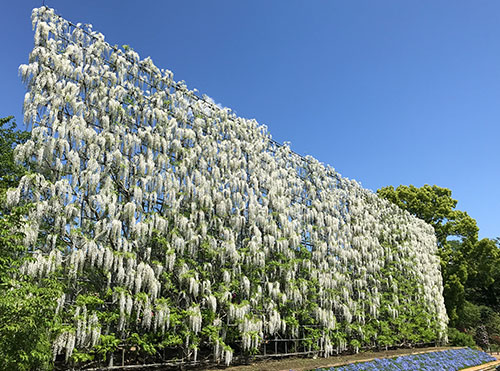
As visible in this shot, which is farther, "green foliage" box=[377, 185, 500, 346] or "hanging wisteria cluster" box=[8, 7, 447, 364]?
"green foliage" box=[377, 185, 500, 346]

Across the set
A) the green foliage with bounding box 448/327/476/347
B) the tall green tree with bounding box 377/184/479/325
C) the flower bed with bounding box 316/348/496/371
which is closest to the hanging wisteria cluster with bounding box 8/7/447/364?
the flower bed with bounding box 316/348/496/371

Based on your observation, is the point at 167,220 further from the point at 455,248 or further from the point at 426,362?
the point at 455,248

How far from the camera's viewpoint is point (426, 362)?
45.5ft

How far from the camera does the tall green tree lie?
979 inches

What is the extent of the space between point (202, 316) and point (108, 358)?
232 centimetres

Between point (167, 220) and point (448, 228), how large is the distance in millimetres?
24025

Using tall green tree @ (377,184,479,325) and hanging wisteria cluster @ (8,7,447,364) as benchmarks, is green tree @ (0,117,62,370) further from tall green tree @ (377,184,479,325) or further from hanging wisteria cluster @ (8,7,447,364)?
tall green tree @ (377,184,479,325)

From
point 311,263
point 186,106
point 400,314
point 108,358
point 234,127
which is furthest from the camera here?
point 400,314

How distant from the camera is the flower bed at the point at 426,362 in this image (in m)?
11.5

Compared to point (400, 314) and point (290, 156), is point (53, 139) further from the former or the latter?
point (400, 314)

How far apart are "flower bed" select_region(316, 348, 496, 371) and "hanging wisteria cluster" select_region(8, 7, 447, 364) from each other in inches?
71.1

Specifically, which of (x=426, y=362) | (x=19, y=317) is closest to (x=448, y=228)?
(x=426, y=362)

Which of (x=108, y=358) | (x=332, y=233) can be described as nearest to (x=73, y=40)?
(x=108, y=358)

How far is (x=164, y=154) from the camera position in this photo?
9992 millimetres
